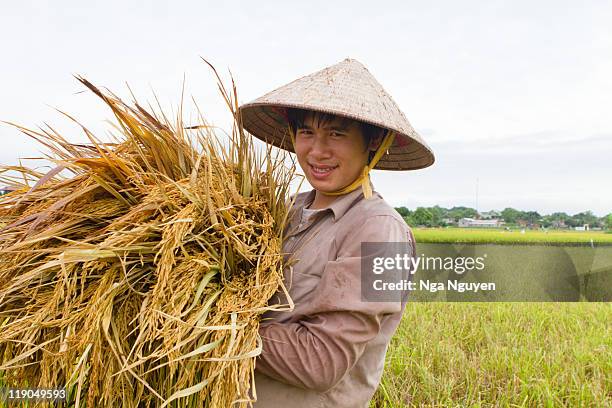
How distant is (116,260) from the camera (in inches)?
56.3

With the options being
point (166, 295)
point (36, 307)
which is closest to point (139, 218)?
point (166, 295)

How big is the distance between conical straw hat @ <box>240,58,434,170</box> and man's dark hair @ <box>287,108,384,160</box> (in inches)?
2.7

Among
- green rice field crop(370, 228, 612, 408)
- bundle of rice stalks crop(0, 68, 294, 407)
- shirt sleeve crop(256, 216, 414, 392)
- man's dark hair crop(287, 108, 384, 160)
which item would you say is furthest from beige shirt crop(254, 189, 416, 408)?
green rice field crop(370, 228, 612, 408)

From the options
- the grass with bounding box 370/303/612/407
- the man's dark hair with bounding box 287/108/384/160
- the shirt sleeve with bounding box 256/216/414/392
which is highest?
the man's dark hair with bounding box 287/108/384/160

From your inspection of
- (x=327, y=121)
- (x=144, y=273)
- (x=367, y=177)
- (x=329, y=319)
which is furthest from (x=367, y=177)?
(x=144, y=273)

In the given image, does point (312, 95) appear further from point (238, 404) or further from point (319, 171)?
point (238, 404)

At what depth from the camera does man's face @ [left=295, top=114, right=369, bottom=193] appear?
68.7 inches

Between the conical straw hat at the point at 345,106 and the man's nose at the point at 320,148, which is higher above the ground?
the conical straw hat at the point at 345,106

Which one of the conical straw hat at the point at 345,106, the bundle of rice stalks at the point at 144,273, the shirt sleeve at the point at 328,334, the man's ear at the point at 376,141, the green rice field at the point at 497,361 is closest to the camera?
the bundle of rice stalks at the point at 144,273

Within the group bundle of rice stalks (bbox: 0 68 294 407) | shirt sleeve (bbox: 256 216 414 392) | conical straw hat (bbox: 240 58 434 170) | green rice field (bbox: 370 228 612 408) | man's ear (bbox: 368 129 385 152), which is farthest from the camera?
green rice field (bbox: 370 228 612 408)

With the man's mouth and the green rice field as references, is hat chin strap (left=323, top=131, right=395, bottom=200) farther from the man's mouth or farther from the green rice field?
the green rice field

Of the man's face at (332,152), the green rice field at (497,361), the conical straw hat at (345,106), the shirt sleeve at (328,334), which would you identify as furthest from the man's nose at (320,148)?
the green rice field at (497,361)

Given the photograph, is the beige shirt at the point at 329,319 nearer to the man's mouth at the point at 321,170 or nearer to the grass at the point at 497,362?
the man's mouth at the point at 321,170

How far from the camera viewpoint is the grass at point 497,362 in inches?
126
